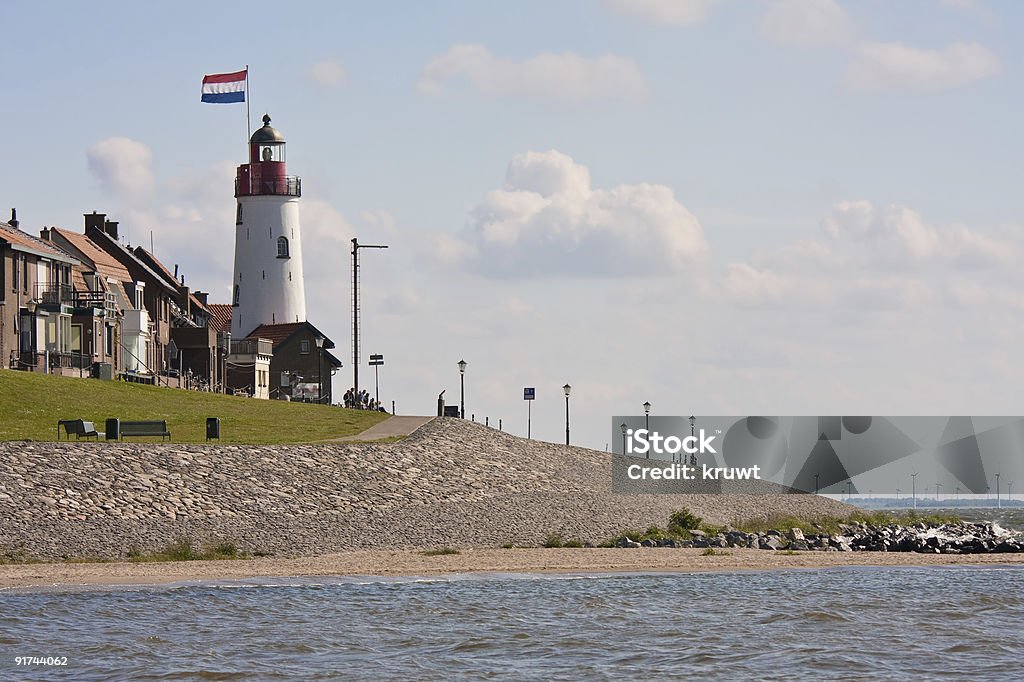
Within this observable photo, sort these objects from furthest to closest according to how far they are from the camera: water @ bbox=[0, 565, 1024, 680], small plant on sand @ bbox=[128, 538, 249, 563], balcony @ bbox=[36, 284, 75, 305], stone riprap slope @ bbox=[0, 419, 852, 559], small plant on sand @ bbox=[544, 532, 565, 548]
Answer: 1. balcony @ bbox=[36, 284, 75, 305]
2. small plant on sand @ bbox=[544, 532, 565, 548]
3. stone riprap slope @ bbox=[0, 419, 852, 559]
4. small plant on sand @ bbox=[128, 538, 249, 563]
5. water @ bbox=[0, 565, 1024, 680]

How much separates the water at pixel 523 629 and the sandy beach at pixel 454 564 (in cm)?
140

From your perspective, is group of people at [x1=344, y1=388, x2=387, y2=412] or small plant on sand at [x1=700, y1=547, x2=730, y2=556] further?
group of people at [x1=344, y1=388, x2=387, y2=412]

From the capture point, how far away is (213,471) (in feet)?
138

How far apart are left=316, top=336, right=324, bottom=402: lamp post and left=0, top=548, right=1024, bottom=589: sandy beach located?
5438cm

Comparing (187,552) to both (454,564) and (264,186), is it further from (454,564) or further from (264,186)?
(264,186)

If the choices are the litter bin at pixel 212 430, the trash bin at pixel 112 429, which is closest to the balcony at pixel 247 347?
the litter bin at pixel 212 430

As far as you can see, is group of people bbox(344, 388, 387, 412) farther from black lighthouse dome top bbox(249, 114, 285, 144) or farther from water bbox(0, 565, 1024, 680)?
water bbox(0, 565, 1024, 680)

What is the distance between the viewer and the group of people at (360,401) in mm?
80375

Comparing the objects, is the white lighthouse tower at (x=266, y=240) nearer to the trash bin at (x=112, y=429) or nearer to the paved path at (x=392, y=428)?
the paved path at (x=392, y=428)

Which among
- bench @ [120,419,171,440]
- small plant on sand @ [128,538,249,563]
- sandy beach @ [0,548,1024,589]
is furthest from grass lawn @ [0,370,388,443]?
sandy beach @ [0,548,1024,589]

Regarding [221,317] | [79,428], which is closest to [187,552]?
[79,428]

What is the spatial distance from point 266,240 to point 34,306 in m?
25.9

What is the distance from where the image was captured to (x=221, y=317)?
104938 mm

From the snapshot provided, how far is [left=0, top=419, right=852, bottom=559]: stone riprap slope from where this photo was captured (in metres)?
37.0
